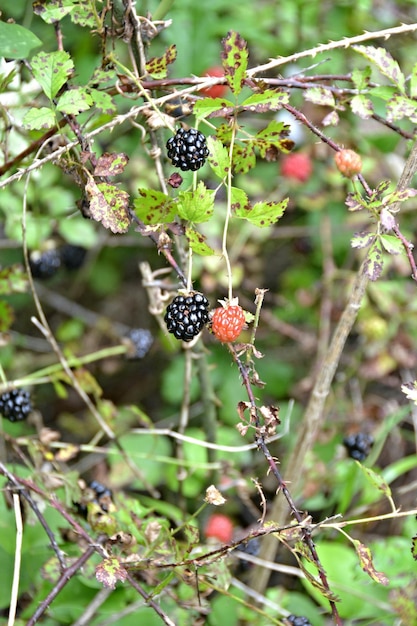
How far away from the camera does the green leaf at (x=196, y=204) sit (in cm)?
96

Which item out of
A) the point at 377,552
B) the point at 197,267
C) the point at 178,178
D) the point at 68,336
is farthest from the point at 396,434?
the point at 178,178

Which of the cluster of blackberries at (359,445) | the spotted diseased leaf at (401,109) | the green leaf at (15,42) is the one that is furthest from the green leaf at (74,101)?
the cluster of blackberries at (359,445)

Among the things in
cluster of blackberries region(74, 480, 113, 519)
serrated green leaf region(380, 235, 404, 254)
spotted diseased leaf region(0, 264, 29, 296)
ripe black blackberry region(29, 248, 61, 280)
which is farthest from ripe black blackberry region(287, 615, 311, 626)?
ripe black blackberry region(29, 248, 61, 280)

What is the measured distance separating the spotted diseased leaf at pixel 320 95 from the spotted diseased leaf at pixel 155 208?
32cm

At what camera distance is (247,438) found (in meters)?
2.08

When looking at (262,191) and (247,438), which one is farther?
(262,191)

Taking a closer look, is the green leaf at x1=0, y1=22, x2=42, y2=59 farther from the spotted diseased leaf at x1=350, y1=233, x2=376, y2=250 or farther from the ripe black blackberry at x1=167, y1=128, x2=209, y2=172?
the spotted diseased leaf at x1=350, y1=233, x2=376, y2=250

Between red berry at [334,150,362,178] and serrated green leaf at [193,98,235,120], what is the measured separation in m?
0.19

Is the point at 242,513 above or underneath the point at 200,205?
underneath

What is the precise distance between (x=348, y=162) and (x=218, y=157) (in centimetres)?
22

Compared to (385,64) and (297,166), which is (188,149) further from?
(297,166)

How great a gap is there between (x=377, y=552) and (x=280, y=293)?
1.16 metres

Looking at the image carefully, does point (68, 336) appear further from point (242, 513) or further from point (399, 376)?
point (399, 376)

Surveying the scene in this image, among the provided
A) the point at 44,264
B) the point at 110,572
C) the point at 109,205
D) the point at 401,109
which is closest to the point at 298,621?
the point at 110,572
